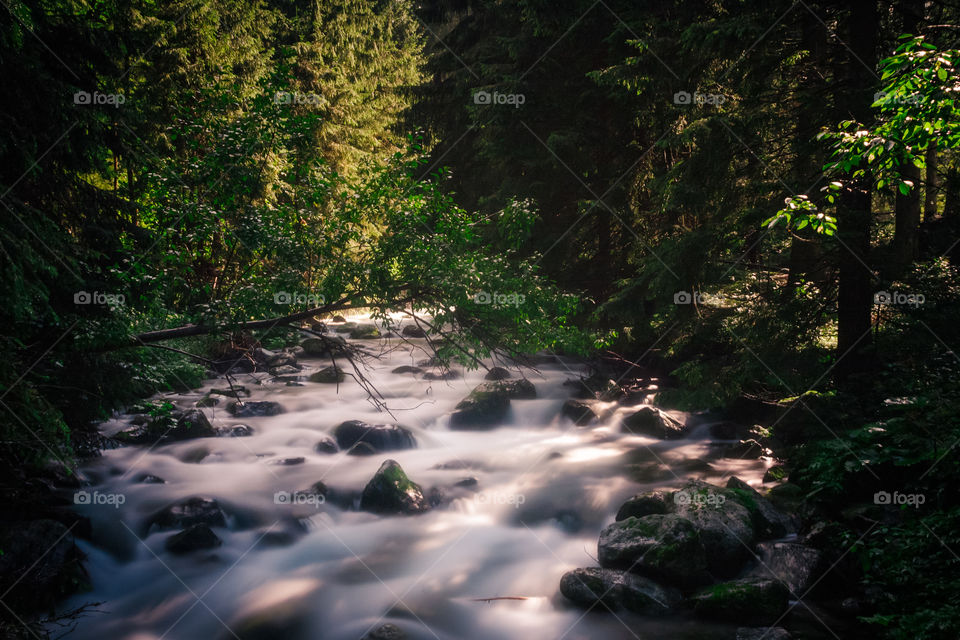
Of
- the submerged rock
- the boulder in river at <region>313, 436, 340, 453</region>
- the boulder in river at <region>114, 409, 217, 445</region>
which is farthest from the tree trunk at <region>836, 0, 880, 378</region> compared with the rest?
the boulder in river at <region>114, 409, 217, 445</region>

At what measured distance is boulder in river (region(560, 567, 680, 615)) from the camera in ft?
19.4

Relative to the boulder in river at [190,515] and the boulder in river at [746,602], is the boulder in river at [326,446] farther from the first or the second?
the boulder in river at [746,602]

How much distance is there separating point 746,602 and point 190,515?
7.80m

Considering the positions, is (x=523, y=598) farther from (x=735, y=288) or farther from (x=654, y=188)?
(x=654, y=188)

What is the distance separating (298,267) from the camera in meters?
6.59

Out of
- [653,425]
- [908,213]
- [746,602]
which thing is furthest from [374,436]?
[908,213]

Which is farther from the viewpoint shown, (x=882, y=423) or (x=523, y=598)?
(x=523, y=598)

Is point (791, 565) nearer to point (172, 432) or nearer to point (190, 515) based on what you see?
point (190, 515)

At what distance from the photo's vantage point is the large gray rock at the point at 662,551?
6.13 meters

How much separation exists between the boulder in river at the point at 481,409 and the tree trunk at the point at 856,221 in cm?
716

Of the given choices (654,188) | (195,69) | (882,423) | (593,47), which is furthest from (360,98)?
(882,423)

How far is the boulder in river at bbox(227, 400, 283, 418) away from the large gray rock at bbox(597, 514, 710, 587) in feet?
28.5

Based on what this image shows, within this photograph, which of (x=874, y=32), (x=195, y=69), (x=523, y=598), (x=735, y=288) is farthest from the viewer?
(x=195, y=69)

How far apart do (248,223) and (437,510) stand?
217 inches
